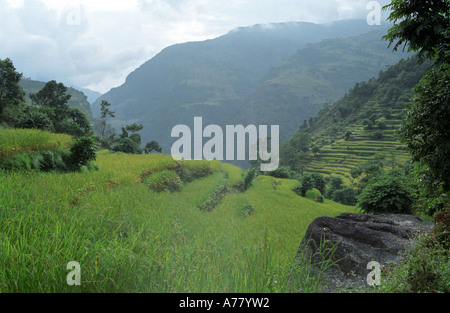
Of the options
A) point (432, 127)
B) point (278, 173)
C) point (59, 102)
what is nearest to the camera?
point (432, 127)

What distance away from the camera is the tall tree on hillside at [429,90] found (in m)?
4.82

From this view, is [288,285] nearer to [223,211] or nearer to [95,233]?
[95,233]

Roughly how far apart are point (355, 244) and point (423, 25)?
15.7ft

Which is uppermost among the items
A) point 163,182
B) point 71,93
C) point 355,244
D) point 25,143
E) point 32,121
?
point 71,93

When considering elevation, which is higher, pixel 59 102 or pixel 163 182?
pixel 59 102

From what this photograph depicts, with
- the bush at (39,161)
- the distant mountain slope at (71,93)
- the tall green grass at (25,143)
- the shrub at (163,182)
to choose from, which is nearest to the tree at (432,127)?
the shrub at (163,182)

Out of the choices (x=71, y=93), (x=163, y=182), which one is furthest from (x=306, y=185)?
(x=71, y=93)

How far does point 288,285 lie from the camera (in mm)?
2801

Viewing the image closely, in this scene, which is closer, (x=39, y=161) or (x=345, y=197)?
(x=39, y=161)

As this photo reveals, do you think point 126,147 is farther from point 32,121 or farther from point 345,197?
point 345,197

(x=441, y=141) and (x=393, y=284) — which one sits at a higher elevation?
(x=441, y=141)

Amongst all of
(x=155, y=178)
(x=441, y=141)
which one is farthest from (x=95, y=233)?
(x=441, y=141)

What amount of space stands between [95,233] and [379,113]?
3512 inches

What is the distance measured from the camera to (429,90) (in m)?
5.12
